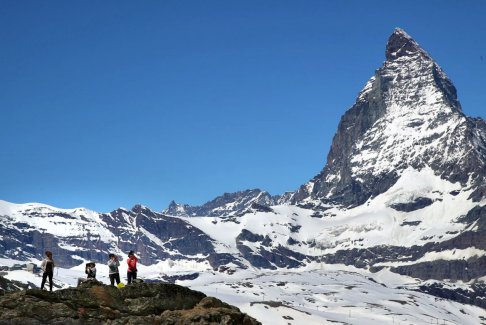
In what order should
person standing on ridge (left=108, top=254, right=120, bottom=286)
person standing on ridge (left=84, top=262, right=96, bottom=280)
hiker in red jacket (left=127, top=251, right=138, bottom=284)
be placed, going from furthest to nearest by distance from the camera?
hiker in red jacket (left=127, top=251, right=138, bottom=284), person standing on ridge (left=84, top=262, right=96, bottom=280), person standing on ridge (left=108, top=254, right=120, bottom=286)

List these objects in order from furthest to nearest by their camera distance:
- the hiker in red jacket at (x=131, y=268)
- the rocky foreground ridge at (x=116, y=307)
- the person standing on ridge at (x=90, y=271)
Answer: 1. the hiker in red jacket at (x=131, y=268)
2. the person standing on ridge at (x=90, y=271)
3. the rocky foreground ridge at (x=116, y=307)

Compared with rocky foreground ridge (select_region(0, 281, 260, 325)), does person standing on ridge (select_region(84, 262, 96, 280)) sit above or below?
above

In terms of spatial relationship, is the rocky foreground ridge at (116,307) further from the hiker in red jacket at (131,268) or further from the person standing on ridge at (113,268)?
the hiker in red jacket at (131,268)

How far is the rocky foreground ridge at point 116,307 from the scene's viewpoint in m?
38.9

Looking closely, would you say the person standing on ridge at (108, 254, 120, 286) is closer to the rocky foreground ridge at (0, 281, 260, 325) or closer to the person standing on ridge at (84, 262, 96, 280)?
the person standing on ridge at (84, 262, 96, 280)

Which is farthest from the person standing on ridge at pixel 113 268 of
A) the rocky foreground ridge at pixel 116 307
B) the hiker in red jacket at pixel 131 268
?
the rocky foreground ridge at pixel 116 307

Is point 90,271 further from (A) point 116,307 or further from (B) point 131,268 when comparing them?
(A) point 116,307

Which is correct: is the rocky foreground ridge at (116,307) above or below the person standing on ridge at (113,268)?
below

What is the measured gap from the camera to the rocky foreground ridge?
38875 mm

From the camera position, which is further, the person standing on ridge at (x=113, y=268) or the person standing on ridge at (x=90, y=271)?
the person standing on ridge at (x=90, y=271)

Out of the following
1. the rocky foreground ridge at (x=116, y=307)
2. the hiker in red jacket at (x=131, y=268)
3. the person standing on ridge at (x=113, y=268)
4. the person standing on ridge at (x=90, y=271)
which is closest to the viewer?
the rocky foreground ridge at (x=116, y=307)

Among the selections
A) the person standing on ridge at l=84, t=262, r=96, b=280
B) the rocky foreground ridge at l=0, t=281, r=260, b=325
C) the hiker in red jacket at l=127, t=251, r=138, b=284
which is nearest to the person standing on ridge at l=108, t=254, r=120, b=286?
the hiker in red jacket at l=127, t=251, r=138, b=284

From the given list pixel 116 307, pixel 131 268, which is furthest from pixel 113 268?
pixel 116 307

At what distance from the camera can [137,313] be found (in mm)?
41031
